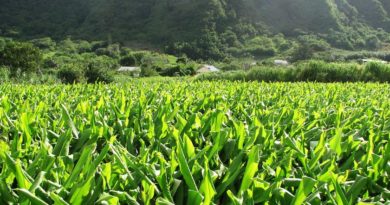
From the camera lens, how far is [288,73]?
66.6 ft

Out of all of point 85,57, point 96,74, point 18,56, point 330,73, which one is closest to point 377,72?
point 330,73

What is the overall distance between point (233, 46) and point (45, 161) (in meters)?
88.4

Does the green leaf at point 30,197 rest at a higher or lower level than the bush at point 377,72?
A: higher

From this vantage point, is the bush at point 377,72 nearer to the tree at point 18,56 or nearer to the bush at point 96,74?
the bush at point 96,74

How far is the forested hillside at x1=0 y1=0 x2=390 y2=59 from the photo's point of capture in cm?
8738

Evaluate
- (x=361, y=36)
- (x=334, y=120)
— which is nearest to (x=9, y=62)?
(x=334, y=120)

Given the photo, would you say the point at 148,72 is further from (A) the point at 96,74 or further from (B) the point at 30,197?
(B) the point at 30,197

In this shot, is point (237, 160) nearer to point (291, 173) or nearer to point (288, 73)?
point (291, 173)

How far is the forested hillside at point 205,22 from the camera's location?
87375 mm

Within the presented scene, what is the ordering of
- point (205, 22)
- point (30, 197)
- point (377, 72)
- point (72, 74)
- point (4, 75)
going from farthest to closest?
point (205, 22), point (72, 74), point (4, 75), point (377, 72), point (30, 197)

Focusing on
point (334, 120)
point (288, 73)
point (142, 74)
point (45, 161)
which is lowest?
point (142, 74)

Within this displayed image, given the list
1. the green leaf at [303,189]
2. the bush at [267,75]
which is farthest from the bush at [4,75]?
the green leaf at [303,189]

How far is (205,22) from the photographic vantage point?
3435 inches

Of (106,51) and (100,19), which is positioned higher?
(100,19)
